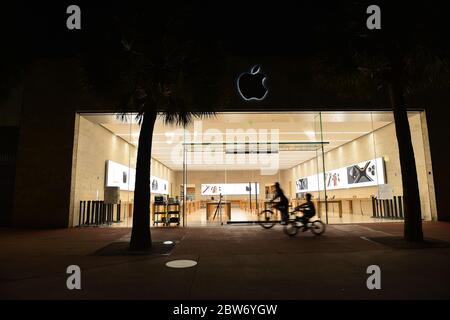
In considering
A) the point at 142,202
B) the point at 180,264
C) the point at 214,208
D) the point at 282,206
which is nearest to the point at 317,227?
the point at 282,206

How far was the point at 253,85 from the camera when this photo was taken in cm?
905

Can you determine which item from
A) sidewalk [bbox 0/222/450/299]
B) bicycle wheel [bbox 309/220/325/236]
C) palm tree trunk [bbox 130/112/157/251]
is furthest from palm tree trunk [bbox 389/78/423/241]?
palm tree trunk [bbox 130/112/157/251]

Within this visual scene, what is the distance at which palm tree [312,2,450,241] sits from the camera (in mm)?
5375

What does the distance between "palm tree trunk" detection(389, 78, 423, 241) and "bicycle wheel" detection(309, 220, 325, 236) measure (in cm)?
178

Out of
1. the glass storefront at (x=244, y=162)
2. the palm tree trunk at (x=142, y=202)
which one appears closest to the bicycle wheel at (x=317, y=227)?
the glass storefront at (x=244, y=162)

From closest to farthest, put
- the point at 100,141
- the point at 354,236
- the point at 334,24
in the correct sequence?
the point at 334,24, the point at 354,236, the point at 100,141

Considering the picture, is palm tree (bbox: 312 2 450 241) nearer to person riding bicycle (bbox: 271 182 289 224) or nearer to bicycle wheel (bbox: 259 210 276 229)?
person riding bicycle (bbox: 271 182 289 224)

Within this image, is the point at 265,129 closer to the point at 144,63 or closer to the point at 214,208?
the point at 214,208

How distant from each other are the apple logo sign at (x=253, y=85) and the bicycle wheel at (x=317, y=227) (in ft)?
14.1
